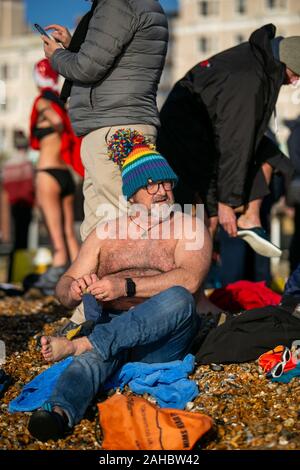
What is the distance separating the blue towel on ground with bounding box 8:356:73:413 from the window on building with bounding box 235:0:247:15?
68.1 m

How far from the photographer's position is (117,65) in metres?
5.07

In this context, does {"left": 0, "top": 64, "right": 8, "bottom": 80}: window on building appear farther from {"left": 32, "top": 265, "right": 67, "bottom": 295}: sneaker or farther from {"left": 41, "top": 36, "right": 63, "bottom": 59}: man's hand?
{"left": 41, "top": 36, "right": 63, "bottom": 59}: man's hand

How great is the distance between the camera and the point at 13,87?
78562 millimetres

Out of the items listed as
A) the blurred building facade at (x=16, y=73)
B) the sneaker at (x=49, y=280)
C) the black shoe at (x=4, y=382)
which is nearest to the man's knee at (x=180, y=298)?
the black shoe at (x=4, y=382)

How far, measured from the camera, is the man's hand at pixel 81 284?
13.8 ft

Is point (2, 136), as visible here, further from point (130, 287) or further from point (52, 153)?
point (130, 287)

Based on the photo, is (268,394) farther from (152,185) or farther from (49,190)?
(49,190)

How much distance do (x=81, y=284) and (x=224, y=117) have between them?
194 centimetres

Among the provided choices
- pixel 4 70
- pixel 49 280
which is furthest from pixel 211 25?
pixel 49 280

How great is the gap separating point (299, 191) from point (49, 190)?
252 centimetres

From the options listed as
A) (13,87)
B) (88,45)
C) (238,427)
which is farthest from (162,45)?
(13,87)

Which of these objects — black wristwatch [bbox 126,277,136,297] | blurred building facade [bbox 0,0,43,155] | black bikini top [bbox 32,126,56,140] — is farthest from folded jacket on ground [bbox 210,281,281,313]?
blurred building facade [bbox 0,0,43,155]

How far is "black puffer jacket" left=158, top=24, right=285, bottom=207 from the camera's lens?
18.2 feet
